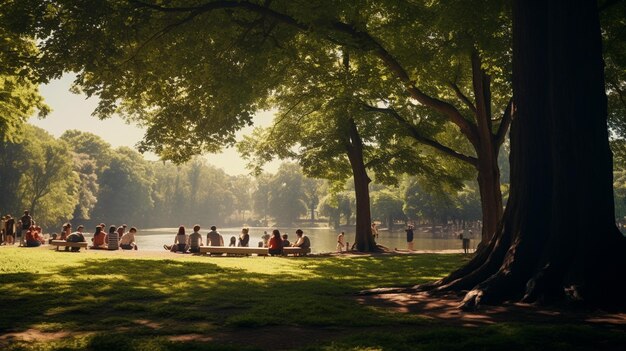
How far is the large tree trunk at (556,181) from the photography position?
8.71 metres

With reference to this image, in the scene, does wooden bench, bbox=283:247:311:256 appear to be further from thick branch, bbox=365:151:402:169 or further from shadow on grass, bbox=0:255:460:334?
thick branch, bbox=365:151:402:169

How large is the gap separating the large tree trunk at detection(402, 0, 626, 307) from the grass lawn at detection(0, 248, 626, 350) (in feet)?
6.76

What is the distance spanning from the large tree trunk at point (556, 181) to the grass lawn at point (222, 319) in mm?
2060

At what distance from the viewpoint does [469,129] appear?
21484 mm

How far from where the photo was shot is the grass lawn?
19.7 ft

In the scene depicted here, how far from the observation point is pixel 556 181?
9484mm

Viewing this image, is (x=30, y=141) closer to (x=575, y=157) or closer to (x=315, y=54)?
(x=315, y=54)

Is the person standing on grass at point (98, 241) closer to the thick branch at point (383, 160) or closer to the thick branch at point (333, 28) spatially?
the thick branch at point (333, 28)

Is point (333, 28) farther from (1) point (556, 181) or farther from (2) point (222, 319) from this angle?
(2) point (222, 319)

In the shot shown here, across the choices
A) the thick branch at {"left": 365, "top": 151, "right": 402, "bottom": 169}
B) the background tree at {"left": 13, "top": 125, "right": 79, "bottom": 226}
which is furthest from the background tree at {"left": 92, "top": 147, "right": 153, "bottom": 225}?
the thick branch at {"left": 365, "top": 151, "right": 402, "bottom": 169}

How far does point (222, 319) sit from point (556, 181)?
6.59 m

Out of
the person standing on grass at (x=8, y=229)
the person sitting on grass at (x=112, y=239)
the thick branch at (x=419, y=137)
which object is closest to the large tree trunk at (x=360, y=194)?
the thick branch at (x=419, y=137)

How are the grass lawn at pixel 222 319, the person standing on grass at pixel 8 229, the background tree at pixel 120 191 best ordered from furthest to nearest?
the background tree at pixel 120 191 < the person standing on grass at pixel 8 229 < the grass lawn at pixel 222 319

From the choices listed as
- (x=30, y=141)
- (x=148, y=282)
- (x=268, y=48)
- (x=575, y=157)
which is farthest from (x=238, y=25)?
(x=30, y=141)
